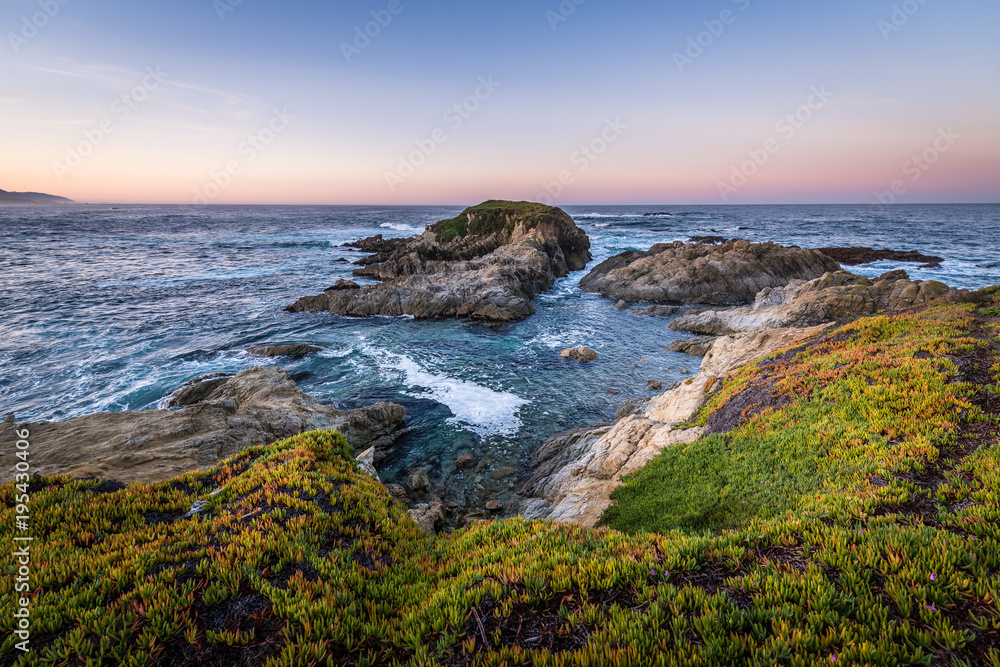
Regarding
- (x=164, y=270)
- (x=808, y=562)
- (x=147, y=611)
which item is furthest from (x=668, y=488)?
(x=164, y=270)

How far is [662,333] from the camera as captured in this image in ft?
124

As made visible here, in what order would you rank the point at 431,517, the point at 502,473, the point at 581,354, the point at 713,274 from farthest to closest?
the point at 713,274 < the point at 581,354 < the point at 502,473 < the point at 431,517

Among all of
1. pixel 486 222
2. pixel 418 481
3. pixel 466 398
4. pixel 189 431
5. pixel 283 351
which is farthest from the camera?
pixel 486 222

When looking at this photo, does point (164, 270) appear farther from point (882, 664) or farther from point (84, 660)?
point (882, 664)

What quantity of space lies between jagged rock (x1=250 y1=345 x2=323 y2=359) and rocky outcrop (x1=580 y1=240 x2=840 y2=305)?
3735 cm

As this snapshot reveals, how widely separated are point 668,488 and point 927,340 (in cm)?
1063

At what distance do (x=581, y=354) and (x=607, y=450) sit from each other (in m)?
15.8

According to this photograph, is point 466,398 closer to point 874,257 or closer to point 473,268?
point 473,268

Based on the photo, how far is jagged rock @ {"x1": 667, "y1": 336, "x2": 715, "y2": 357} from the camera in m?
31.5

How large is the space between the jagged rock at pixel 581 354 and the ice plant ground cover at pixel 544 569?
2016 centimetres

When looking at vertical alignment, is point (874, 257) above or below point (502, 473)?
above

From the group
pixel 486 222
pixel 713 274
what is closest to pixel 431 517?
pixel 713 274

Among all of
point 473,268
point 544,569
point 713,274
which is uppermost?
point 473,268

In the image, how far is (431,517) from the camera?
44.3 ft
